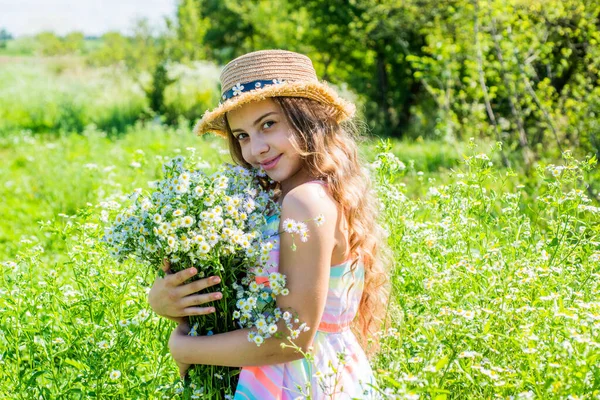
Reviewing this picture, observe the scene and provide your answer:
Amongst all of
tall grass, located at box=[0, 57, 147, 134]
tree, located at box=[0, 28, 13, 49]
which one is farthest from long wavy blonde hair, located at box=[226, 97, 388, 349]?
tree, located at box=[0, 28, 13, 49]

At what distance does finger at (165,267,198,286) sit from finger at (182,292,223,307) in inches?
A: 2.3

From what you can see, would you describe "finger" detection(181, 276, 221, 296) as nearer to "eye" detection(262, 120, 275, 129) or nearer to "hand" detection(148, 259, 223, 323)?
"hand" detection(148, 259, 223, 323)

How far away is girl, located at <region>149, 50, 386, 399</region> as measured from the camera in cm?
196

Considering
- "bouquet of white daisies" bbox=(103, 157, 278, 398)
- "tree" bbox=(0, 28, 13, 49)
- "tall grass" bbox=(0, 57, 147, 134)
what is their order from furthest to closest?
"tree" bbox=(0, 28, 13, 49), "tall grass" bbox=(0, 57, 147, 134), "bouquet of white daisies" bbox=(103, 157, 278, 398)

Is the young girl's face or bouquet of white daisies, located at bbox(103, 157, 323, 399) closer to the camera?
bouquet of white daisies, located at bbox(103, 157, 323, 399)

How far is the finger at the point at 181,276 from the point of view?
1901mm

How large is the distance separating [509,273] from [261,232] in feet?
3.07

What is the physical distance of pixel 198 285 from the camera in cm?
193

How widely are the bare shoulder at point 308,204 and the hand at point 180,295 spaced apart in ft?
1.05

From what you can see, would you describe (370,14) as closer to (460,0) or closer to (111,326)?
(460,0)

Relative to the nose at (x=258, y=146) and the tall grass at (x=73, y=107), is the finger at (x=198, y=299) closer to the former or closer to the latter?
the nose at (x=258, y=146)

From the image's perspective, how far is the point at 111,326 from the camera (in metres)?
2.45

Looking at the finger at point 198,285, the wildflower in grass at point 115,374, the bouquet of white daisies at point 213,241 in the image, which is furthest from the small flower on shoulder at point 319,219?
the wildflower in grass at point 115,374

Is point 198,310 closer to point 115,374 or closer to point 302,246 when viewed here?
point 302,246
